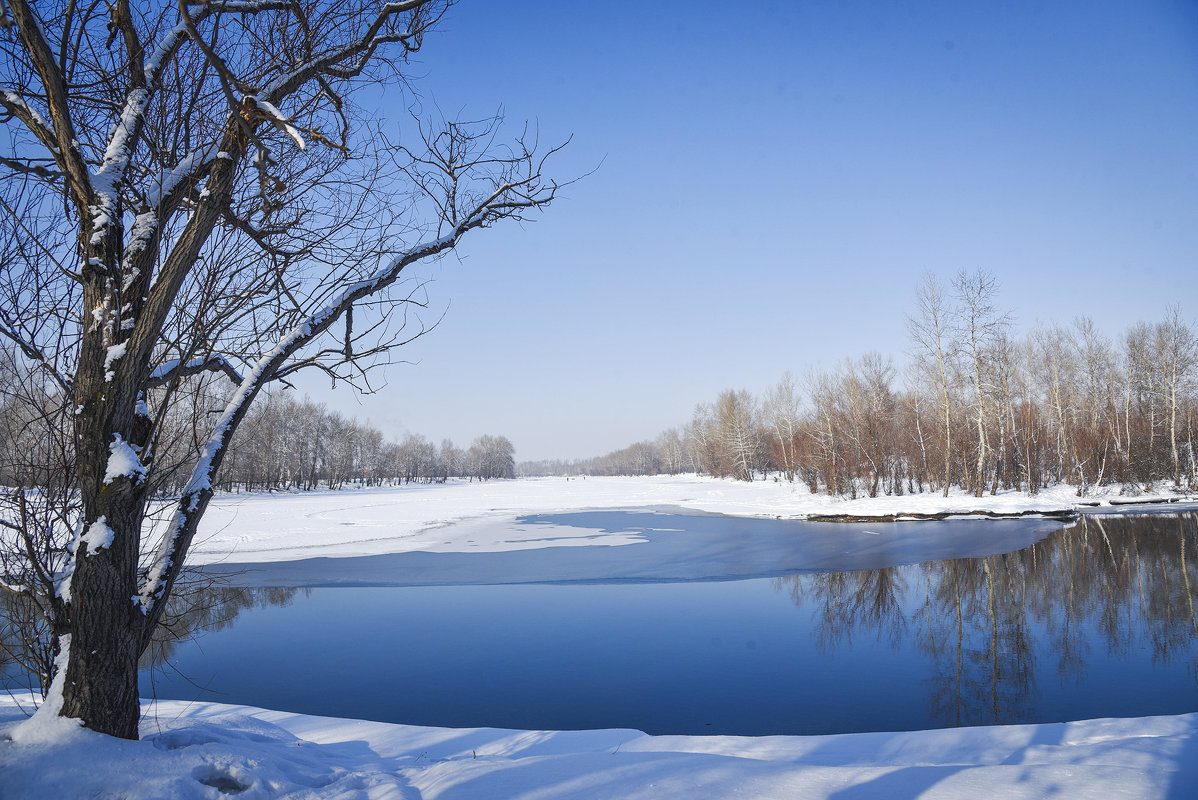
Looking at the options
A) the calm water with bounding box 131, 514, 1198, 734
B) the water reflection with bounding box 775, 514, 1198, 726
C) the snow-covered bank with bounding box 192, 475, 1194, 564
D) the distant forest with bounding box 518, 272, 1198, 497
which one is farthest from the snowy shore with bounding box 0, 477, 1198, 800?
the distant forest with bounding box 518, 272, 1198, 497

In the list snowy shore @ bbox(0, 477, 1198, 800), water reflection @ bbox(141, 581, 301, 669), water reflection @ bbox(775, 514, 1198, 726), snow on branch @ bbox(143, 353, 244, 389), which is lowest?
water reflection @ bbox(775, 514, 1198, 726)

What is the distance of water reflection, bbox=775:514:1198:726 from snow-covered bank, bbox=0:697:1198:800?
1.47 meters

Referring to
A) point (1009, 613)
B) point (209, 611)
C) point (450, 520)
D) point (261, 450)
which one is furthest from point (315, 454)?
point (1009, 613)

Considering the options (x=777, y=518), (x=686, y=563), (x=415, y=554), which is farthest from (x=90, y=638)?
(x=777, y=518)

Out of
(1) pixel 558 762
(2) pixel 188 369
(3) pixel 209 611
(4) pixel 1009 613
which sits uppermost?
(2) pixel 188 369

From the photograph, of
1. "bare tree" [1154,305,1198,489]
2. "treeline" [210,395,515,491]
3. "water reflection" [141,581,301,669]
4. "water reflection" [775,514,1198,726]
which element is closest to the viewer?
"water reflection" [775,514,1198,726]

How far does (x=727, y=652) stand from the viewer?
739 cm

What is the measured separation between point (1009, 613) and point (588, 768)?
27.8 ft

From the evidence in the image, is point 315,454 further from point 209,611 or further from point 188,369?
point 188,369

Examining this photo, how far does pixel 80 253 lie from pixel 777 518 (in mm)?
23137

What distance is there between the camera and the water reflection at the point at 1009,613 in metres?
6.39

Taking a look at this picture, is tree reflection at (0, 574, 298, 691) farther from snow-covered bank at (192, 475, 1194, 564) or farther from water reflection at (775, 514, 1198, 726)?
water reflection at (775, 514, 1198, 726)

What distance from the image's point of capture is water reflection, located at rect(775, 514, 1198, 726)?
6.39m

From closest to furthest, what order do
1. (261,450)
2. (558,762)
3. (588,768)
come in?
(588,768), (558,762), (261,450)
